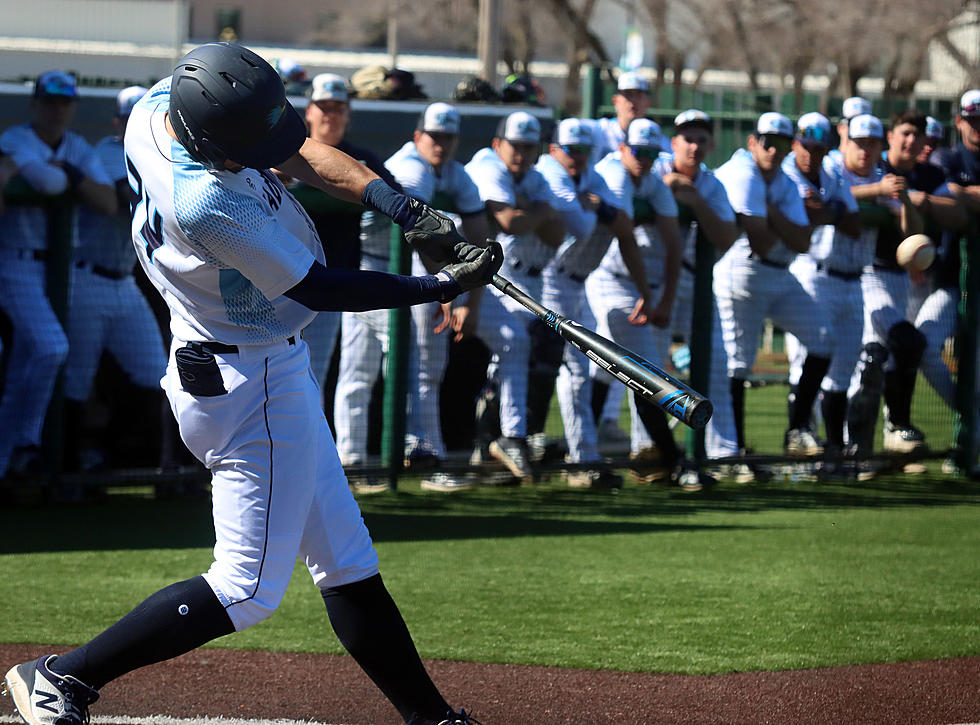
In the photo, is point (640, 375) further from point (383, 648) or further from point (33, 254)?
point (33, 254)

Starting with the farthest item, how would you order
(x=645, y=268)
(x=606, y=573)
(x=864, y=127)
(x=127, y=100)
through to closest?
1. (x=864, y=127)
2. (x=645, y=268)
3. (x=127, y=100)
4. (x=606, y=573)

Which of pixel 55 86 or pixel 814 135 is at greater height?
pixel 55 86

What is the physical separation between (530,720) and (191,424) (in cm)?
A: 134

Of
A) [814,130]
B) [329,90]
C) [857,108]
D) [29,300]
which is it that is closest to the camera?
[29,300]

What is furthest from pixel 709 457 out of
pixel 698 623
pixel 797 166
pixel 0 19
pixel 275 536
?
pixel 0 19

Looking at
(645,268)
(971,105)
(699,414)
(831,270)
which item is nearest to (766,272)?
(831,270)

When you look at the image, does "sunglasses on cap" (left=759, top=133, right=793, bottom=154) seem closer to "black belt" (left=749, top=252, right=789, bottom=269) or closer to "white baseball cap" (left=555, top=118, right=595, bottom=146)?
"black belt" (left=749, top=252, right=789, bottom=269)

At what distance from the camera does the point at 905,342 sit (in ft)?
27.7

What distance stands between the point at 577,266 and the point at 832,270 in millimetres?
1685

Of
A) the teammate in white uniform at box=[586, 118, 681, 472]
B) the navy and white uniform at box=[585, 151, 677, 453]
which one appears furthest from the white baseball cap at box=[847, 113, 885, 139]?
the navy and white uniform at box=[585, 151, 677, 453]

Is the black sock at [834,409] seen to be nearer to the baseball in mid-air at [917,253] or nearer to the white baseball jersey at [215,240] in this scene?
the baseball in mid-air at [917,253]

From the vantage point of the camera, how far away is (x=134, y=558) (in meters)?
5.87

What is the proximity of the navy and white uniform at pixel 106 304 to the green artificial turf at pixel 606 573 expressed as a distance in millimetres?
710

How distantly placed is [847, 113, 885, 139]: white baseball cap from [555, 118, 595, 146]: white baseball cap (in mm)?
1894
